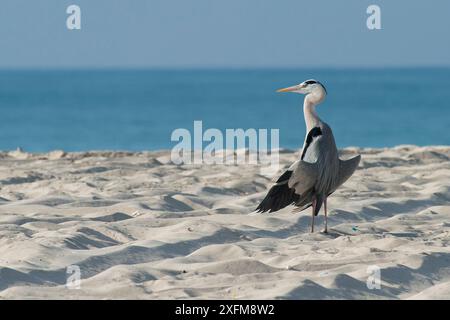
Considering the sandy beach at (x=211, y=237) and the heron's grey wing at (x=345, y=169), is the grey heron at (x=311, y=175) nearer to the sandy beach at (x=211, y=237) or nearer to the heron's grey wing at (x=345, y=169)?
the heron's grey wing at (x=345, y=169)

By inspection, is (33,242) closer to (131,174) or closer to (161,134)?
(131,174)

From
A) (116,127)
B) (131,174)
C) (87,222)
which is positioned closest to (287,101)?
(116,127)

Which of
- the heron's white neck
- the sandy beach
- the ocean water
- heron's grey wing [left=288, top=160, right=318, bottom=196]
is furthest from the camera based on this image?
the ocean water

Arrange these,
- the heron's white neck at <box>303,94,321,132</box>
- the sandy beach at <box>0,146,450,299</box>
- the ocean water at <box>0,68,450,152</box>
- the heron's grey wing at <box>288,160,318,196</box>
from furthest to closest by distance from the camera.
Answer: the ocean water at <box>0,68,450,152</box>, the heron's white neck at <box>303,94,321,132</box>, the heron's grey wing at <box>288,160,318,196</box>, the sandy beach at <box>0,146,450,299</box>

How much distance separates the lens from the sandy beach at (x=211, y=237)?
21.2 ft

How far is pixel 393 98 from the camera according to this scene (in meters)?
64.2

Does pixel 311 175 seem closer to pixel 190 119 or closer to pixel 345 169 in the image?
pixel 345 169

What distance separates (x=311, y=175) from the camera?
815cm

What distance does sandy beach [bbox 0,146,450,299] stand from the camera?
648 cm

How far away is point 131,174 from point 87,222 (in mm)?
3681

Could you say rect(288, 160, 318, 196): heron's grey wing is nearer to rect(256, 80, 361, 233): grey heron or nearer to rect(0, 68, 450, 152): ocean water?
rect(256, 80, 361, 233): grey heron

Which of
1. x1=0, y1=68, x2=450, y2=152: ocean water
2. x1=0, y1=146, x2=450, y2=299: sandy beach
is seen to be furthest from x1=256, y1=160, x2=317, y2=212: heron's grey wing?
x1=0, y1=68, x2=450, y2=152: ocean water

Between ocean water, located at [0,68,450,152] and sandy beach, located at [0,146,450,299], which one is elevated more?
sandy beach, located at [0,146,450,299]

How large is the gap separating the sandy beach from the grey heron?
11.5 inches
